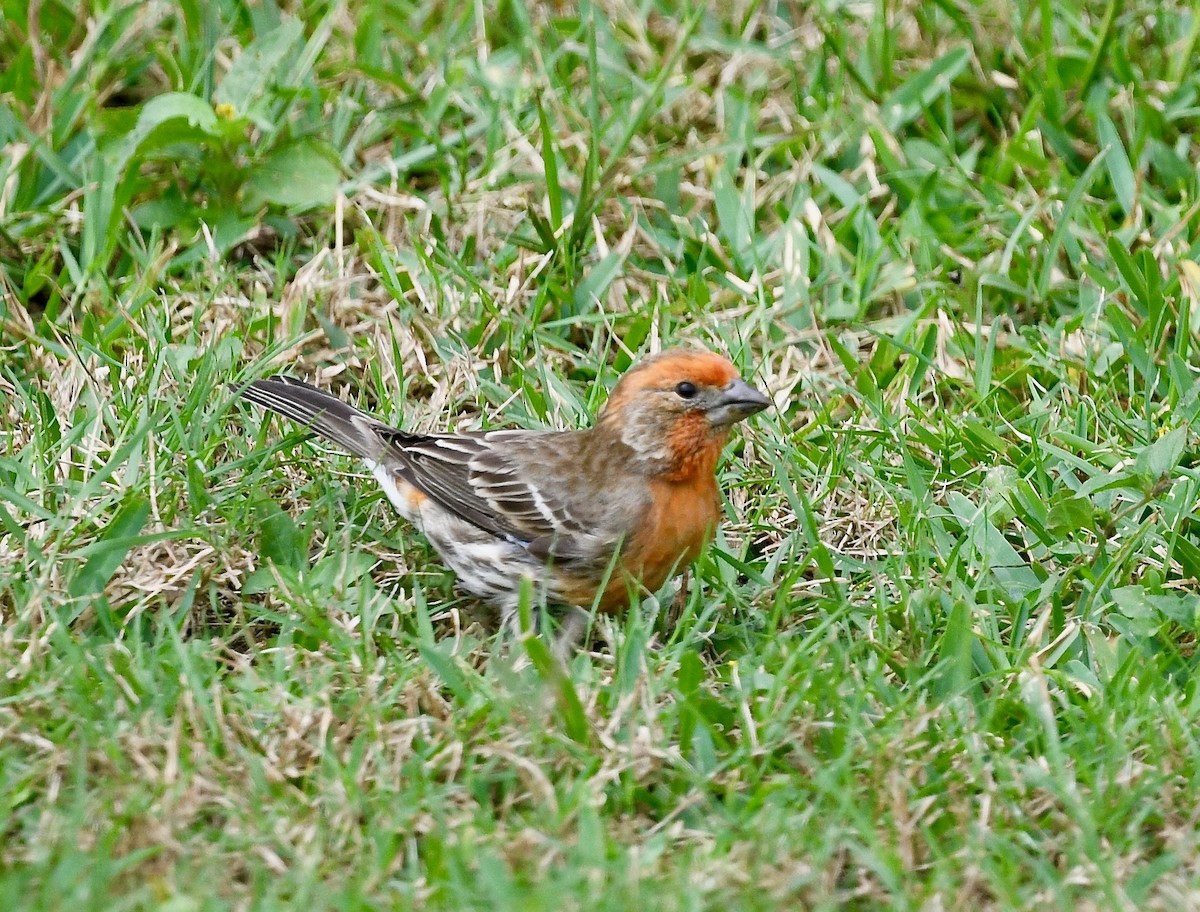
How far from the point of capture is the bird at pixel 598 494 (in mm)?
5066

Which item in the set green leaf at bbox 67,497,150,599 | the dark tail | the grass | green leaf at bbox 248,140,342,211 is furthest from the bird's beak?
green leaf at bbox 248,140,342,211

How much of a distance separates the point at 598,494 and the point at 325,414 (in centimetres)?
97

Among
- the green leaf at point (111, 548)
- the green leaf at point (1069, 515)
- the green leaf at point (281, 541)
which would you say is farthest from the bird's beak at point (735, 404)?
the green leaf at point (111, 548)

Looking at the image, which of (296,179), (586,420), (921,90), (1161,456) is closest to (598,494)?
(586,420)

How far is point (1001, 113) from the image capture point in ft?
24.1

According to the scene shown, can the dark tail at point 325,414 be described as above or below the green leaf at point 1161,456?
below

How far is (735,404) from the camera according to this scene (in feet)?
16.7

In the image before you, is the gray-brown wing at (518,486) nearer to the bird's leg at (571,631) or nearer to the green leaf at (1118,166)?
the bird's leg at (571,631)

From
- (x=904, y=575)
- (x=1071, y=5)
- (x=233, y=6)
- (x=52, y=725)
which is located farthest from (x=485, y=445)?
(x=1071, y=5)

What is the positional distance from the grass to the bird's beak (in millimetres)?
452

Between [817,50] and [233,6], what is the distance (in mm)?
2553

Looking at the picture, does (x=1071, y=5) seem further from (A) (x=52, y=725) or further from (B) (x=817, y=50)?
(A) (x=52, y=725)

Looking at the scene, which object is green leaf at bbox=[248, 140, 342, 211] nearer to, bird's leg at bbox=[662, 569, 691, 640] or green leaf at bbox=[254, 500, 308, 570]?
green leaf at bbox=[254, 500, 308, 570]

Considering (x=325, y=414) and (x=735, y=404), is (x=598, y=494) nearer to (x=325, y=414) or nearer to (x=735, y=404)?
(x=735, y=404)
